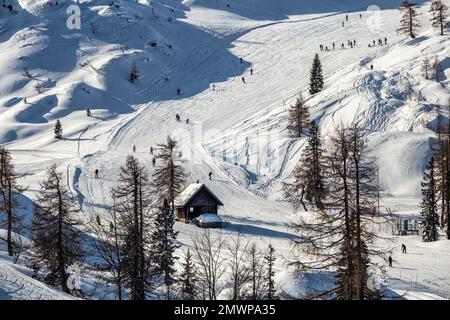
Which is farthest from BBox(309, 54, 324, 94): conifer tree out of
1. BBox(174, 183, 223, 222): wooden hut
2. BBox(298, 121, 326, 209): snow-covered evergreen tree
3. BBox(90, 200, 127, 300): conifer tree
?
BBox(90, 200, 127, 300): conifer tree

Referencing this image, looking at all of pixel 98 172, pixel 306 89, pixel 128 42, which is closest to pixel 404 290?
pixel 98 172

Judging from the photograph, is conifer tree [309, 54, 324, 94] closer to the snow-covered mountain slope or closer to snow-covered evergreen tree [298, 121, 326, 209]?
the snow-covered mountain slope

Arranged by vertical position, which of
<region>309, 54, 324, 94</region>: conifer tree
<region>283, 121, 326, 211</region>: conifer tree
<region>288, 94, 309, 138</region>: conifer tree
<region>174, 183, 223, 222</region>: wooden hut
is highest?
<region>309, 54, 324, 94</region>: conifer tree

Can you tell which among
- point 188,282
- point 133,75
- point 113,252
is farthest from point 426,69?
point 113,252

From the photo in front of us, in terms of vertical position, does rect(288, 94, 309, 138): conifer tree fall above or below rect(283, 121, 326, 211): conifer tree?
above

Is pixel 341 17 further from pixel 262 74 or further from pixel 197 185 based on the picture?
pixel 197 185

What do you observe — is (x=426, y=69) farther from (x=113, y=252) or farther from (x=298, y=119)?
(x=113, y=252)

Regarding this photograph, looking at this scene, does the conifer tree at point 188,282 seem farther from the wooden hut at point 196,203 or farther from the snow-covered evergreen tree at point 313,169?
the snow-covered evergreen tree at point 313,169
